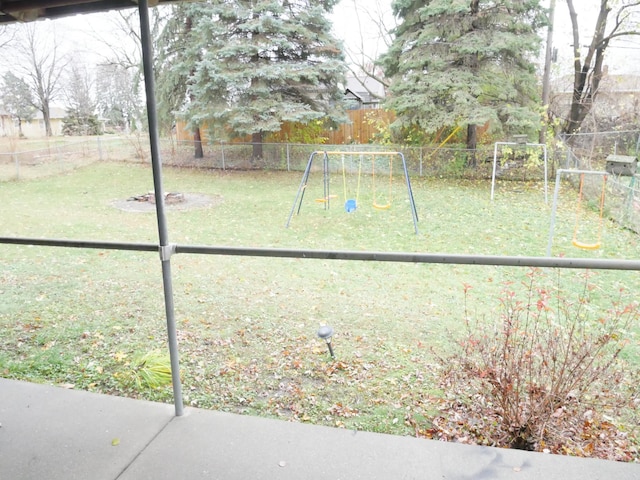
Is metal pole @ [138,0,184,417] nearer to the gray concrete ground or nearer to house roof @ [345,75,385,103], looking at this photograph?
the gray concrete ground

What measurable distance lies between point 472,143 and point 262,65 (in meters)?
4.78

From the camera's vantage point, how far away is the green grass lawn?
2.33m

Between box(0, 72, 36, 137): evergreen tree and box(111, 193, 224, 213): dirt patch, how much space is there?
3.81m

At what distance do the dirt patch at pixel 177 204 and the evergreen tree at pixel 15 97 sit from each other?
3.81 m

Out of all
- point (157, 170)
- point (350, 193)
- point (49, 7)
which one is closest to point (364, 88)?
point (350, 193)

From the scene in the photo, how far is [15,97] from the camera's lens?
9922 millimetres

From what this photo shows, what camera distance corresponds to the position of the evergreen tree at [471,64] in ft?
27.6

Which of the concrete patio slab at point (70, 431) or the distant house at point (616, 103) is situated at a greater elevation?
the distant house at point (616, 103)

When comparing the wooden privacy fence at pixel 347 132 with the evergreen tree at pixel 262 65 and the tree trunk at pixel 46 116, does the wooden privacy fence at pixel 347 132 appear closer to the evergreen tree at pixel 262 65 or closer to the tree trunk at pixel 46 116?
the evergreen tree at pixel 262 65

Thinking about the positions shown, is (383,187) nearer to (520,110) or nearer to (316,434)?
(520,110)

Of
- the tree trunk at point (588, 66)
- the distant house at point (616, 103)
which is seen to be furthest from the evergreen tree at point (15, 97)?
the distant house at point (616, 103)

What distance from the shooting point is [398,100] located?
9070 millimetres

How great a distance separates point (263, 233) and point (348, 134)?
18.7 ft

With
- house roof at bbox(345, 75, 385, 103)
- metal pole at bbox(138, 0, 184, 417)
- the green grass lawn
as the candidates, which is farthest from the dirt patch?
metal pole at bbox(138, 0, 184, 417)
